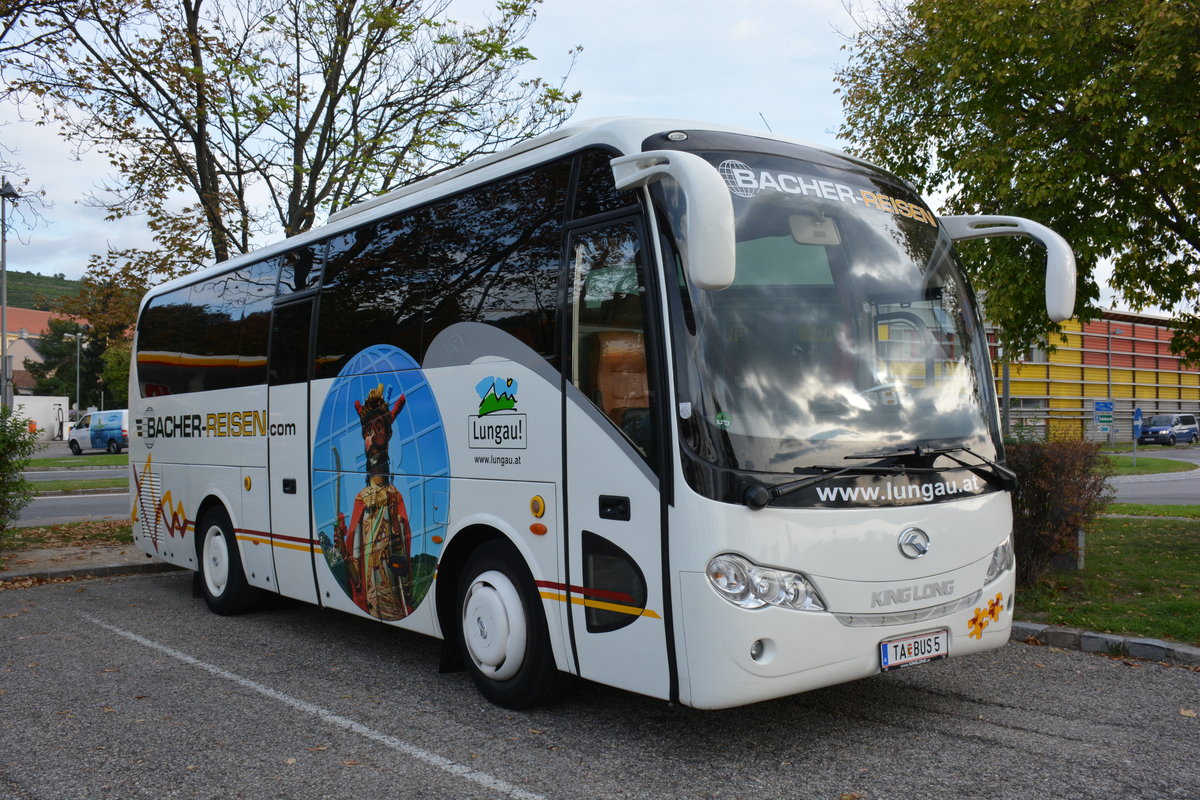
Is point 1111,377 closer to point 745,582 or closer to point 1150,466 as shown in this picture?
point 1150,466

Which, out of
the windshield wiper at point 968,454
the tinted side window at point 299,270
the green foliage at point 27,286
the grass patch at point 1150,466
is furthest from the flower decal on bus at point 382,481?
the green foliage at point 27,286

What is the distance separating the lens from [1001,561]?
5574 mm

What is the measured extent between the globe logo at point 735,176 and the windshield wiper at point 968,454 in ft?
4.85

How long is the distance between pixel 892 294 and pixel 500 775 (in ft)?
10.6

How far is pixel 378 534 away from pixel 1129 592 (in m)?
6.59

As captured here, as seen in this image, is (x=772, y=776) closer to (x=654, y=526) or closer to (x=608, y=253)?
(x=654, y=526)

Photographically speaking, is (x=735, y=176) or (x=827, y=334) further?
(x=735, y=176)

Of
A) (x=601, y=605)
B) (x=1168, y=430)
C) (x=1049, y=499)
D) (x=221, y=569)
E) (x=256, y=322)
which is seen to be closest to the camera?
(x=601, y=605)

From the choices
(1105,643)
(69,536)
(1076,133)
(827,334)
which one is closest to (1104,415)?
(1076,133)

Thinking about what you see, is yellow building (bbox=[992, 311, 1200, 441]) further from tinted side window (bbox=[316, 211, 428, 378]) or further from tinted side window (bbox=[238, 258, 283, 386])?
tinted side window (bbox=[316, 211, 428, 378])

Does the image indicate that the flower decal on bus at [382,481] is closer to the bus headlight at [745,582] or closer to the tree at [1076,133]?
the bus headlight at [745,582]

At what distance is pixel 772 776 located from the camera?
4742 millimetres

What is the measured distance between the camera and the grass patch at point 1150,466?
104ft

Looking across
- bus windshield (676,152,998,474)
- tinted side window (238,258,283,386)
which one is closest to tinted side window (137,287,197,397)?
tinted side window (238,258,283,386)
